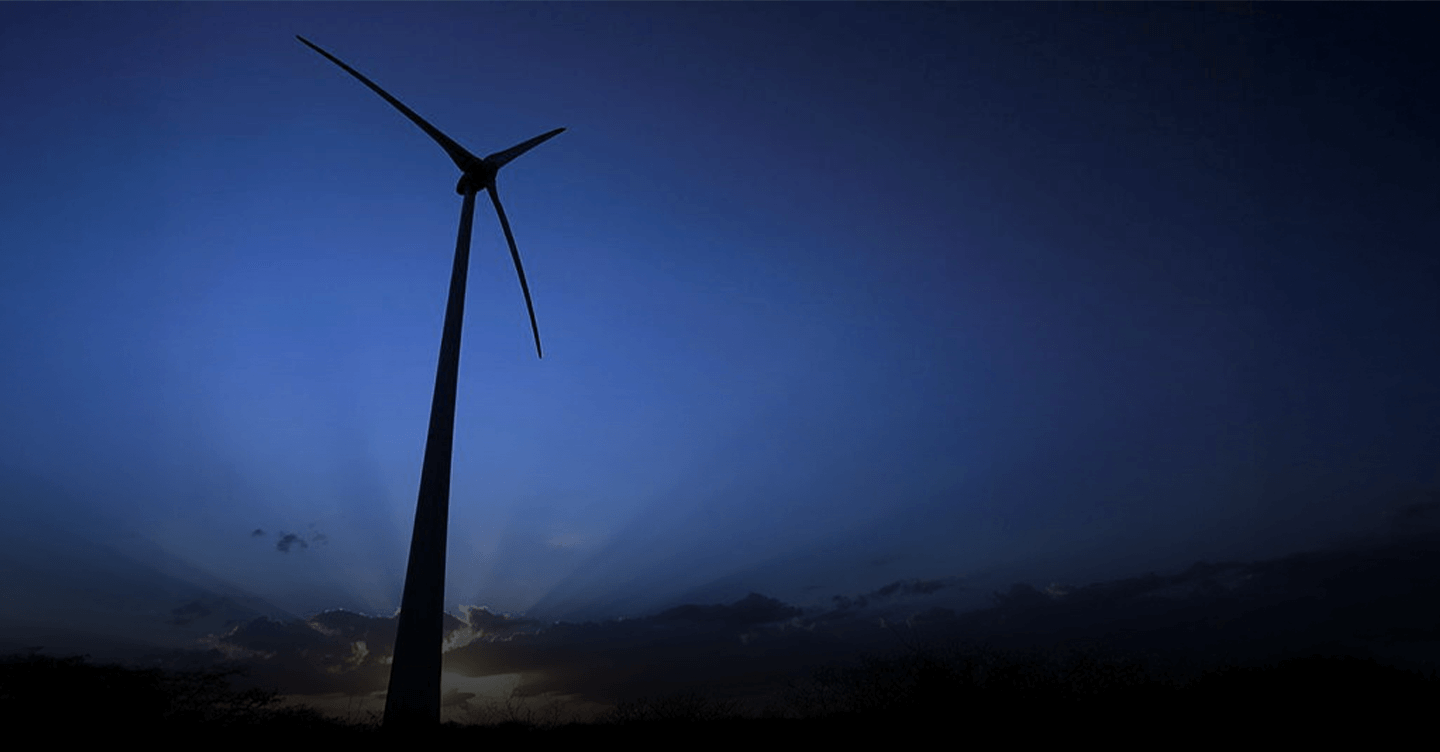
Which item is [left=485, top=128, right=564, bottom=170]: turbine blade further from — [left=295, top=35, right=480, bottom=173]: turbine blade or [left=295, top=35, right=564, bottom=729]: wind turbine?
[left=295, top=35, right=564, bottom=729]: wind turbine

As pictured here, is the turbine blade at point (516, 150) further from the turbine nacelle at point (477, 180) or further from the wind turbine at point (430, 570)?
the wind turbine at point (430, 570)

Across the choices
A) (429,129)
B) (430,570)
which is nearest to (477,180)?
(429,129)

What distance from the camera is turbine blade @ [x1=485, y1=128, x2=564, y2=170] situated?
37156 mm

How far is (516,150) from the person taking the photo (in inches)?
1567

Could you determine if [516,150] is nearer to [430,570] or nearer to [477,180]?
[477,180]

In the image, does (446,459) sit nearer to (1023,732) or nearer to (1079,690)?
(1023,732)

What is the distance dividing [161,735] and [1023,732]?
25.6m

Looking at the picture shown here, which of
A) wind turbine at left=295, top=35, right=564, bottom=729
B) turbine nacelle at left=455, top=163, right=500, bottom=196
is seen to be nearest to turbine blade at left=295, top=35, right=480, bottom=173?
turbine nacelle at left=455, top=163, right=500, bottom=196

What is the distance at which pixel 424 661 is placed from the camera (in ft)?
62.8

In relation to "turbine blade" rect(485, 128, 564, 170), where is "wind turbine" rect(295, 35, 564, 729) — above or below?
below

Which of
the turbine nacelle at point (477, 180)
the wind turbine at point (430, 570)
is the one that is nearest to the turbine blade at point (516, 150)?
the turbine nacelle at point (477, 180)

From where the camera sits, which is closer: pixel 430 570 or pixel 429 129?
pixel 430 570

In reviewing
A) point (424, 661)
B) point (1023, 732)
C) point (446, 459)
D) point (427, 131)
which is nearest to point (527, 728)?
point (424, 661)

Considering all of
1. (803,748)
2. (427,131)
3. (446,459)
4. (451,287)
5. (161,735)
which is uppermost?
(427,131)
